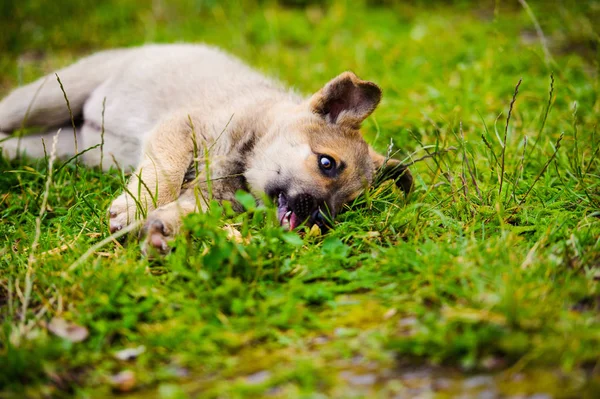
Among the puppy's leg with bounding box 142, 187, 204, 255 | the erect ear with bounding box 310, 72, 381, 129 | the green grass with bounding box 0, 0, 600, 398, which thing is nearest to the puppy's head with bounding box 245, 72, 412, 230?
the erect ear with bounding box 310, 72, 381, 129

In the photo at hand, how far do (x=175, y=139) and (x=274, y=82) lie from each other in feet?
4.32

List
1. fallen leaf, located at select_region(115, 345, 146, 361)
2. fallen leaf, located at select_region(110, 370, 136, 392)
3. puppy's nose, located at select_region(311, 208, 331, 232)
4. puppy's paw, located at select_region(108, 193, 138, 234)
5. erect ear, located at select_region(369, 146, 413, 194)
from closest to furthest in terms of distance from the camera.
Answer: fallen leaf, located at select_region(110, 370, 136, 392) < fallen leaf, located at select_region(115, 345, 146, 361) < puppy's paw, located at select_region(108, 193, 138, 234) < puppy's nose, located at select_region(311, 208, 331, 232) < erect ear, located at select_region(369, 146, 413, 194)

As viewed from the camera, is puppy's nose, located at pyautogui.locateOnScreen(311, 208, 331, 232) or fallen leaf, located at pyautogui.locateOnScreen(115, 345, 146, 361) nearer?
fallen leaf, located at pyautogui.locateOnScreen(115, 345, 146, 361)

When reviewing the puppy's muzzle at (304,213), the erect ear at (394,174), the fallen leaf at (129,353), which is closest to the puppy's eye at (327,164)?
the puppy's muzzle at (304,213)

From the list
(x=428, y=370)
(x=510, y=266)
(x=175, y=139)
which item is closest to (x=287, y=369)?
(x=428, y=370)

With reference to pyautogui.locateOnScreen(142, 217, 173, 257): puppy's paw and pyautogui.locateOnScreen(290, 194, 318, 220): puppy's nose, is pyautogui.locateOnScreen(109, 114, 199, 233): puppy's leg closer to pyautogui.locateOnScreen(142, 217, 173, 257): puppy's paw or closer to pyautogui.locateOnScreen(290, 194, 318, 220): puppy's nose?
pyautogui.locateOnScreen(142, 217, 173, 257): puppy's paw

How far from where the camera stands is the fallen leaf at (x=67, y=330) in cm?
231

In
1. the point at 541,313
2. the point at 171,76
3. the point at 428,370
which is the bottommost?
the point at 428,370

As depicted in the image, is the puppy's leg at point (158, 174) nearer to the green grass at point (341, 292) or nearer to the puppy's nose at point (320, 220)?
the green grass at point (341, 292)

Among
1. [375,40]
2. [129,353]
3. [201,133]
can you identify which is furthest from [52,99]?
[375,40]

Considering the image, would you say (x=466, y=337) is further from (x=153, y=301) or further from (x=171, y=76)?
(x=171, y=76)

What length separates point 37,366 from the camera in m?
2.13

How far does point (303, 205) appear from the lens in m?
3.37

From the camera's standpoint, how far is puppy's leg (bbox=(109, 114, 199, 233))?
126 inches
